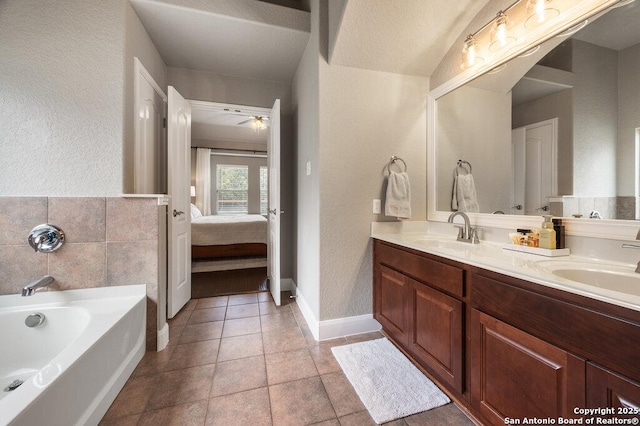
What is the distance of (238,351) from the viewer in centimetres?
182

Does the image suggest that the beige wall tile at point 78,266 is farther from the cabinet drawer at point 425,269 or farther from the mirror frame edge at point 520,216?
the mirror frame edge at point 520,216

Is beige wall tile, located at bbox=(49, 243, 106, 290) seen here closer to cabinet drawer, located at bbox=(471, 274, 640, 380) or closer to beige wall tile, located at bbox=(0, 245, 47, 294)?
beige wall tile, located at bbox=(0, 245, 47, 294)

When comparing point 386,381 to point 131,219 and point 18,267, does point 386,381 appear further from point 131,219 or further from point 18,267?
point 18,267

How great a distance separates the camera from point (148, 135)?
2.22 m

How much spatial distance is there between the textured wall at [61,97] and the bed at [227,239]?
2.25m

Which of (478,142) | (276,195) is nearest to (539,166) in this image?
(478,142)

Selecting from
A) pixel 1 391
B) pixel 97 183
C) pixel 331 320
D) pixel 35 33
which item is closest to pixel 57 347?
pixel 1 391

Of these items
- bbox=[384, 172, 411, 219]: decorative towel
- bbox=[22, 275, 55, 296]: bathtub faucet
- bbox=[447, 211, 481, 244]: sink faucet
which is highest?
bbox=[384, 172, 411, 219]: decorative towel

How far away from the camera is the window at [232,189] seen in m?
6.77

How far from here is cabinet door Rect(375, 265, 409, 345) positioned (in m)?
1.64

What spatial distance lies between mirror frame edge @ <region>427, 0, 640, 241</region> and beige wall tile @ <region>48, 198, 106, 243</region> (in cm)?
250

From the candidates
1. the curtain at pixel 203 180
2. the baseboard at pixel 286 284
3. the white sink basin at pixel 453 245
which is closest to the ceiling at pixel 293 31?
the white sink basin at pixel 453 245

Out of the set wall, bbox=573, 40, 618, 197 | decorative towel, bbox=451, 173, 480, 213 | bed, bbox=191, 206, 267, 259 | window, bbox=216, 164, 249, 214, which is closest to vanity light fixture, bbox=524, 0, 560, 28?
wall, bbox=573, 40, 618, 197

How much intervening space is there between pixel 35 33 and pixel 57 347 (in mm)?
2012
